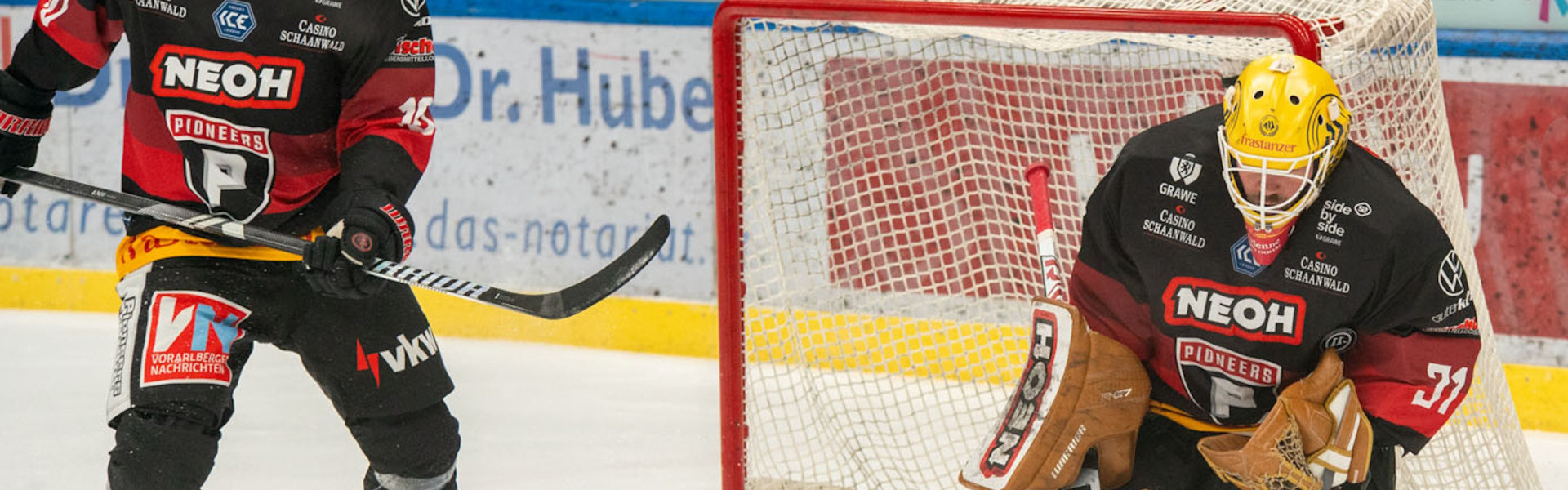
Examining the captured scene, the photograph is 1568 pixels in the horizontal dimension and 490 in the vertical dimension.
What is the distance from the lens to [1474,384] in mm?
2605

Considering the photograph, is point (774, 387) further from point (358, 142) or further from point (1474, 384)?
point (1474, 384)

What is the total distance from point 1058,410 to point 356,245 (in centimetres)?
96

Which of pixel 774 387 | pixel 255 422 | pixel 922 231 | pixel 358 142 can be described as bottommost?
pixel 255 422

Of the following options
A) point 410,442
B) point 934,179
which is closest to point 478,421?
point 934,179

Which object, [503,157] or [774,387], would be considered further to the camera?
[503,157]

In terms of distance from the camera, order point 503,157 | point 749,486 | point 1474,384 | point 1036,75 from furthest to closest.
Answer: point 503,157, point 1036,75, point 749,486, point 1474,384

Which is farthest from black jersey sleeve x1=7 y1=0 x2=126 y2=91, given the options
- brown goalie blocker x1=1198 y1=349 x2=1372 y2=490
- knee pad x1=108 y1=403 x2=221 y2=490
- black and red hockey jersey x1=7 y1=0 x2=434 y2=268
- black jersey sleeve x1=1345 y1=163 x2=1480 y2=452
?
black jersey sleeve x1=1345 y1=163 x2=1480 y2=452

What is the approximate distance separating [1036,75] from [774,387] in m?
0.89

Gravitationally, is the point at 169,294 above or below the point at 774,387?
above

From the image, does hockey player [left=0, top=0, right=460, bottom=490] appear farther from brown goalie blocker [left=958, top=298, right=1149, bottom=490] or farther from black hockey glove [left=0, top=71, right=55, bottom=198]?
brown goalie blocker [left=958, top=298, right=1149, bottom=490]

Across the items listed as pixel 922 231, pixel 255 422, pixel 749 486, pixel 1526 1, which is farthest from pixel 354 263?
pixel 1526 1

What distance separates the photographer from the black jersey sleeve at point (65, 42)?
2.46m

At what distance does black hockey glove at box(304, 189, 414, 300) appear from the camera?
91.3 inches

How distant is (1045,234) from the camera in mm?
2537
